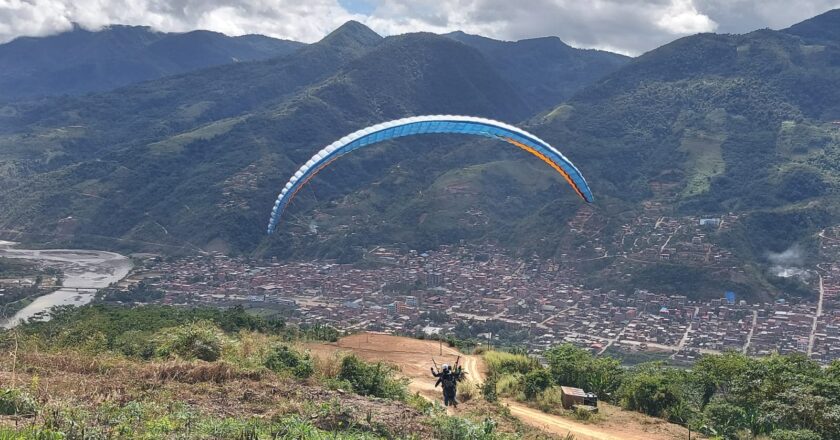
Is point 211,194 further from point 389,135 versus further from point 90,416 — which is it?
point 90,416

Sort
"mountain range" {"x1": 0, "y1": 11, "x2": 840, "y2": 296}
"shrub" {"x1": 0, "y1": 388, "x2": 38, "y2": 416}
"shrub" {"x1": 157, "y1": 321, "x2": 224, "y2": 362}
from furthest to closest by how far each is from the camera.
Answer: "mountain range" {"x1": 0, "y1": 11, "x2": 840, "y2": 296}, "shrub" {"x1": 157, "y1": 321, "x2": 224, "y2": 362}, "shrub" {"x1": 0, "y1": 388, "x2": 38, "y2": 416}

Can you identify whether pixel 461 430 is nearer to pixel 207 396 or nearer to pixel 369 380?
pixel 369 380

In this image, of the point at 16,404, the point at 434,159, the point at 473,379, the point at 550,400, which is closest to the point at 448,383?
the point at 550,400

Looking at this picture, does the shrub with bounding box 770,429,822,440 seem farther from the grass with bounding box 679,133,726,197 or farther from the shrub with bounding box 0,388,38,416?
the grass with bounding box 679,133,726,197

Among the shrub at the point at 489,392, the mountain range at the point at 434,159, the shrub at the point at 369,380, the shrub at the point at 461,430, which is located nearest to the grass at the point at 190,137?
the mountain range at the point at 434,159

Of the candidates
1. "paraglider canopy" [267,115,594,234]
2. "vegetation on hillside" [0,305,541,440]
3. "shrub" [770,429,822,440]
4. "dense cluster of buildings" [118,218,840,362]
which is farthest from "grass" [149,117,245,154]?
"shrub" [770,429,822,440]

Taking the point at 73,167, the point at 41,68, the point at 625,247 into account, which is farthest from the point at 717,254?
the point at 41,68

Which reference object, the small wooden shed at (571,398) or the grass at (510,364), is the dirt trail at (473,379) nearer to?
the grass at (510,364)
